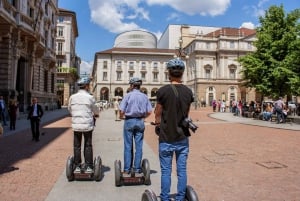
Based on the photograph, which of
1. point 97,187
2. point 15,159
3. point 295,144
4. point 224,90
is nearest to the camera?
point 97,187

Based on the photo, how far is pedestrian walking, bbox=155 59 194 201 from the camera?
4.02 m

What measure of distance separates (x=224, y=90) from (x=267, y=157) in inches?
2959

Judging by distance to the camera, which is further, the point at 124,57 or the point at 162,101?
the point at 124,57

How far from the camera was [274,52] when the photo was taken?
94.3 feet

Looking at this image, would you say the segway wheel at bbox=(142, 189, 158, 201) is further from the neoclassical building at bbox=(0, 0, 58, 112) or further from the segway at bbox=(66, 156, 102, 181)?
the neoclassical building at bbox=(0, 0, 58, 112)

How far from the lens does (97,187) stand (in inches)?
231

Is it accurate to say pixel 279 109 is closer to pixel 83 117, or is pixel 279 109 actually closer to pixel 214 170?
pixel 214 170

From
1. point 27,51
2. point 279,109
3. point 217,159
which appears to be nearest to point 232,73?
point 27,51

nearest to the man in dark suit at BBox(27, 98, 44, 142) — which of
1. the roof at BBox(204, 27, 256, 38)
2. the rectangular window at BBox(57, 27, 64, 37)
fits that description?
the rectangular window at BBox(57, 27, 64, 37)

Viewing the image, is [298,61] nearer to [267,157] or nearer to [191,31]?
[267,157]

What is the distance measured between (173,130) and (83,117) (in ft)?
8.22

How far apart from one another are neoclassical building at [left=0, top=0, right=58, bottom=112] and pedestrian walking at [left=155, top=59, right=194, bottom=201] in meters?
18.6

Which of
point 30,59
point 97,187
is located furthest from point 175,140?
point 30,59

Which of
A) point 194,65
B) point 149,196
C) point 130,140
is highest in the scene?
point 194,65
